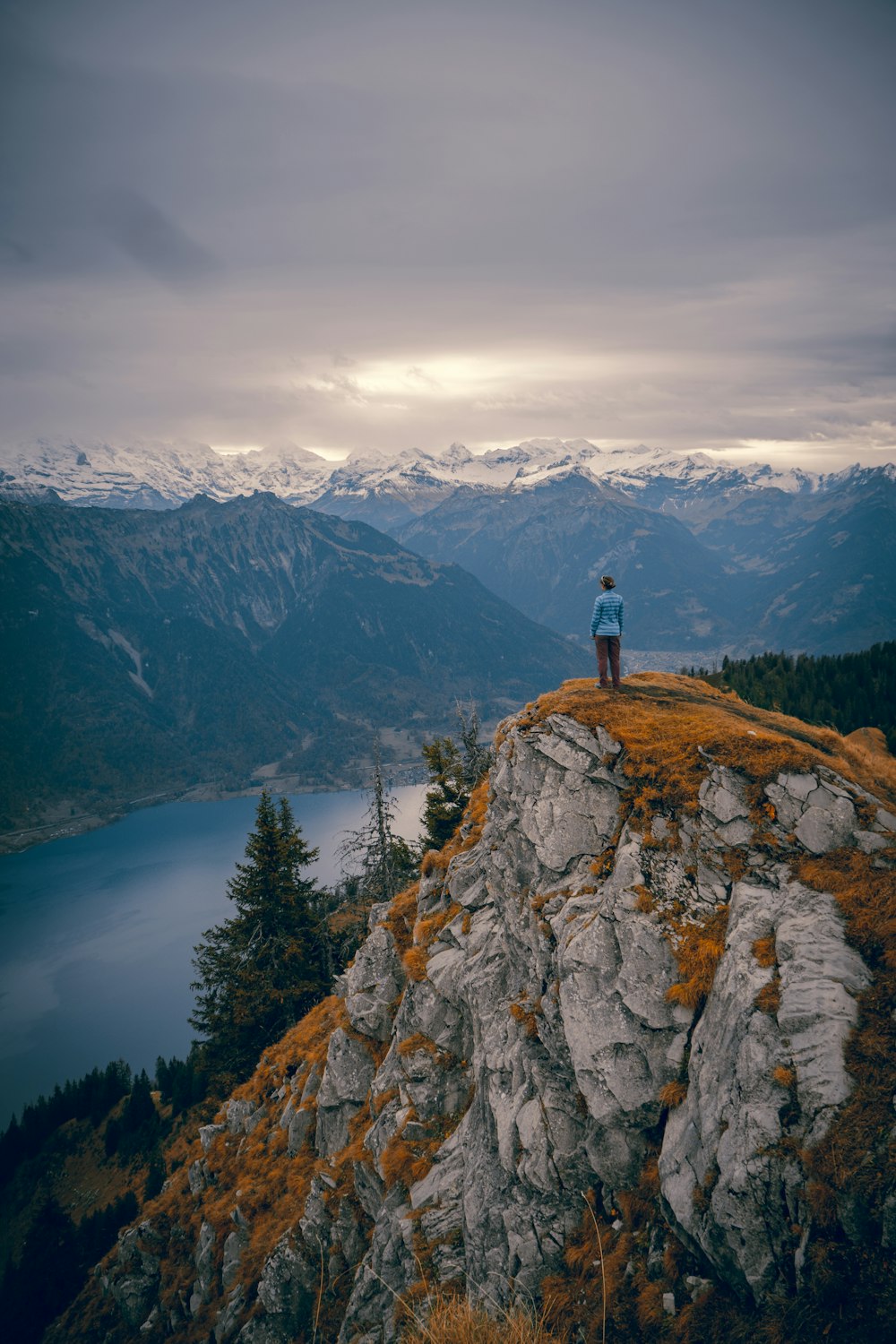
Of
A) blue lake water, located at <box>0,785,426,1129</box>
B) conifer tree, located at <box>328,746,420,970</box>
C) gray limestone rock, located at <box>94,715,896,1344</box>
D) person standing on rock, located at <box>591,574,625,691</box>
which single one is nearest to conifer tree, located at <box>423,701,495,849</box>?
conifer tree, located at <box>328,746,420,970</box>

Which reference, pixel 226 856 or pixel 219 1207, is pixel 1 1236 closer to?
pixel 219 1207

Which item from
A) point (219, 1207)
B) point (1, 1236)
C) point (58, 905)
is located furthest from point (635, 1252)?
point (58, 905)

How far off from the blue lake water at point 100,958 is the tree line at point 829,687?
239 feet

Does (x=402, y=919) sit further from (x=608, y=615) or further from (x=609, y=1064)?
(x=608, y=615)

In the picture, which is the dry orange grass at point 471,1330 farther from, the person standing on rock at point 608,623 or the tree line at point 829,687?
the tree line at point 829,687

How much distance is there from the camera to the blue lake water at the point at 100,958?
9919 centimetres

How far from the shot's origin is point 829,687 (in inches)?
1799

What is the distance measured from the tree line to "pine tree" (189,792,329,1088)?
26.9 metres

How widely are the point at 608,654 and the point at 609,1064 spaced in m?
11.2

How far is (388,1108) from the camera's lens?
66.8 ft

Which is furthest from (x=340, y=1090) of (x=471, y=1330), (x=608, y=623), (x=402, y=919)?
(x=608, y=623)

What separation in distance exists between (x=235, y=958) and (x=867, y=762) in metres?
31.4

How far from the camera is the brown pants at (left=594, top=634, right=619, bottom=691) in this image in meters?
20.4

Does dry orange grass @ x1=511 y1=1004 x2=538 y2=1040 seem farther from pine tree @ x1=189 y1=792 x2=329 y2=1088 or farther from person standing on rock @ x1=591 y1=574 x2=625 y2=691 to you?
pine tree @ x1=189 y1=792 x2=329 y2=1088
